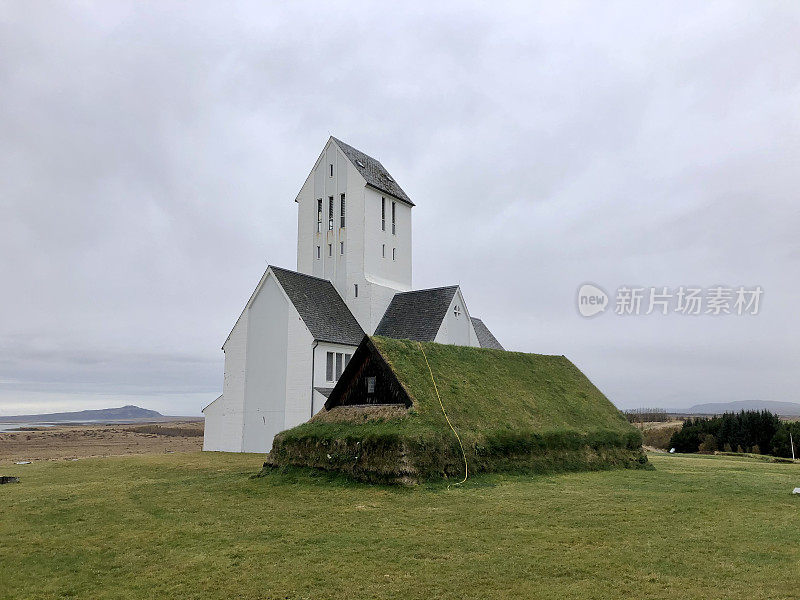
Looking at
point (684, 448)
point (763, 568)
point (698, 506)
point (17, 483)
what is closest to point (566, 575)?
point (763, 568)

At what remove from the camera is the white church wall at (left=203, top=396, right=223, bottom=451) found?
37.6m

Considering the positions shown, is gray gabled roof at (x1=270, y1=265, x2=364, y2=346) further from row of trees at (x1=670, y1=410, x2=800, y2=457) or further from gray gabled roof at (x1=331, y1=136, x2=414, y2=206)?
row of trees at (x1=670, y1=410, x2=800, y2=457)

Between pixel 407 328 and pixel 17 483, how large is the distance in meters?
23.3

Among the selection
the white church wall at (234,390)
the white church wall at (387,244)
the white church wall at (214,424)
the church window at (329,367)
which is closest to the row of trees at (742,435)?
the white church wall at (387,244)

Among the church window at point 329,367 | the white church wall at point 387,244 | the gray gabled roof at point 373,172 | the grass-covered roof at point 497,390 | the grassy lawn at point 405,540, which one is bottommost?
the grassy lawn at point 405,540

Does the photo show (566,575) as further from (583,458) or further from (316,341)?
(316,341)

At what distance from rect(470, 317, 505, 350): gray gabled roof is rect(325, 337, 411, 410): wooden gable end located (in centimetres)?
2511

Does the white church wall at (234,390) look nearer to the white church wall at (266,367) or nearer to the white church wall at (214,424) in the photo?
the white church wall at (214,424)

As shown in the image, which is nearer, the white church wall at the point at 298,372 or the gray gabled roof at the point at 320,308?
the white church wall at the point at 298,372

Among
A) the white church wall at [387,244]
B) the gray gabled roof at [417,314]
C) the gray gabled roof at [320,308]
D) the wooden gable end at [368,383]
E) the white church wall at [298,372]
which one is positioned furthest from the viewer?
the white church wall at [387,244]

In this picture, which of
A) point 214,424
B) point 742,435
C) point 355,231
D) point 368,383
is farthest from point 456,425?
point 742,435

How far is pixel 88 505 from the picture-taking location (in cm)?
1639

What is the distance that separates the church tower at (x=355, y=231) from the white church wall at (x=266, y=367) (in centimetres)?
607

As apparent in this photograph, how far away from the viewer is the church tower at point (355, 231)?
4112cm
